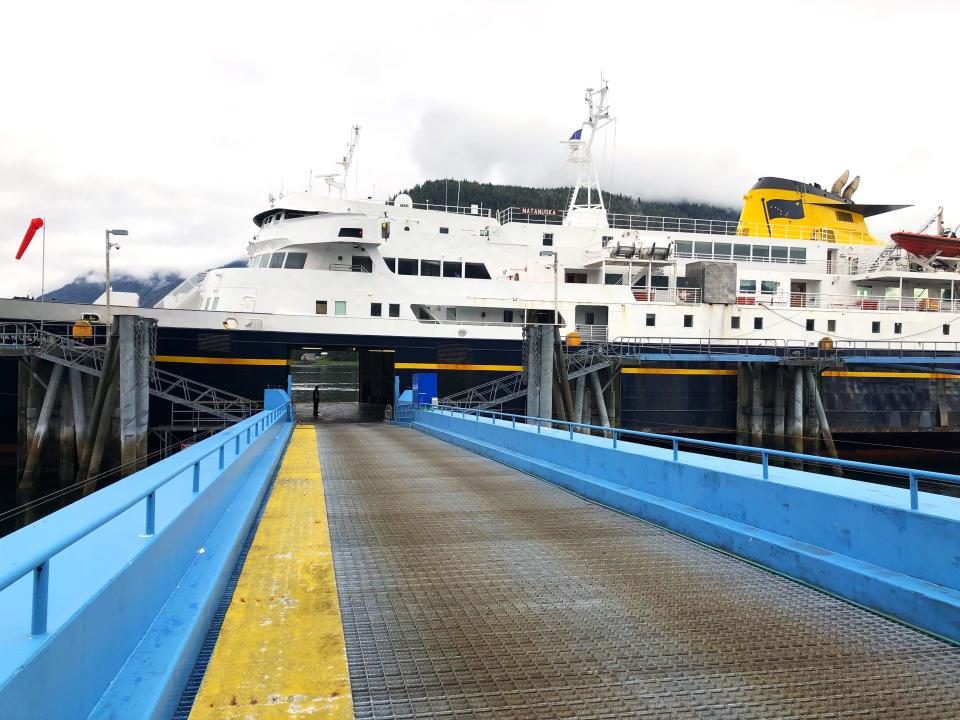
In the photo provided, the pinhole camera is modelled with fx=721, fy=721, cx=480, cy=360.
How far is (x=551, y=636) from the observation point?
4.80 metres

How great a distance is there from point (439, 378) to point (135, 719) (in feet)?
81.4

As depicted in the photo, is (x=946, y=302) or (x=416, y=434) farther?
(x=946, y=302)

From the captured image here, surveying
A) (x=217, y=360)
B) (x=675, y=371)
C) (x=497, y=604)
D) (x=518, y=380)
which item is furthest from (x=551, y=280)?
(x=497, y=604)

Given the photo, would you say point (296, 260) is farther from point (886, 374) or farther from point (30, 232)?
point (886, 374)

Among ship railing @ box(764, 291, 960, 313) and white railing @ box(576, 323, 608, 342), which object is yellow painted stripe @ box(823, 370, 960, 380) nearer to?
ship railing @ box(764, 291, 960, 313)

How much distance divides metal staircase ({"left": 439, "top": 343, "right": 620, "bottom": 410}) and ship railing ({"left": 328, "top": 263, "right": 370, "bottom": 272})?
6.03 meters

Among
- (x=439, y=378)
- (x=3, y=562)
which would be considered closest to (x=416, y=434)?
(x=439, y=378)

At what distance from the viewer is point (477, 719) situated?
3.71m

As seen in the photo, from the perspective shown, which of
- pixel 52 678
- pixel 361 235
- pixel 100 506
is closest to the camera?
pixel 52 678

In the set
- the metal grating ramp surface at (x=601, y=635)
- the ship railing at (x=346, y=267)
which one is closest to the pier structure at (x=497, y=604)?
the metal grating ramp surface at (x=601, y=635)

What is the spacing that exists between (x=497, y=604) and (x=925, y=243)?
3695cm

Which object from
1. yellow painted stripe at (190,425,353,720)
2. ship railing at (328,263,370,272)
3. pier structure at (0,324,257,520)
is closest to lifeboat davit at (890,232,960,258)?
ship railing at (328,263,370,272)

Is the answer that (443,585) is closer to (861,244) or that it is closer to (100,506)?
(100,506)

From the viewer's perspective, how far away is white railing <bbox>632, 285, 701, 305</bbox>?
31172 mm
